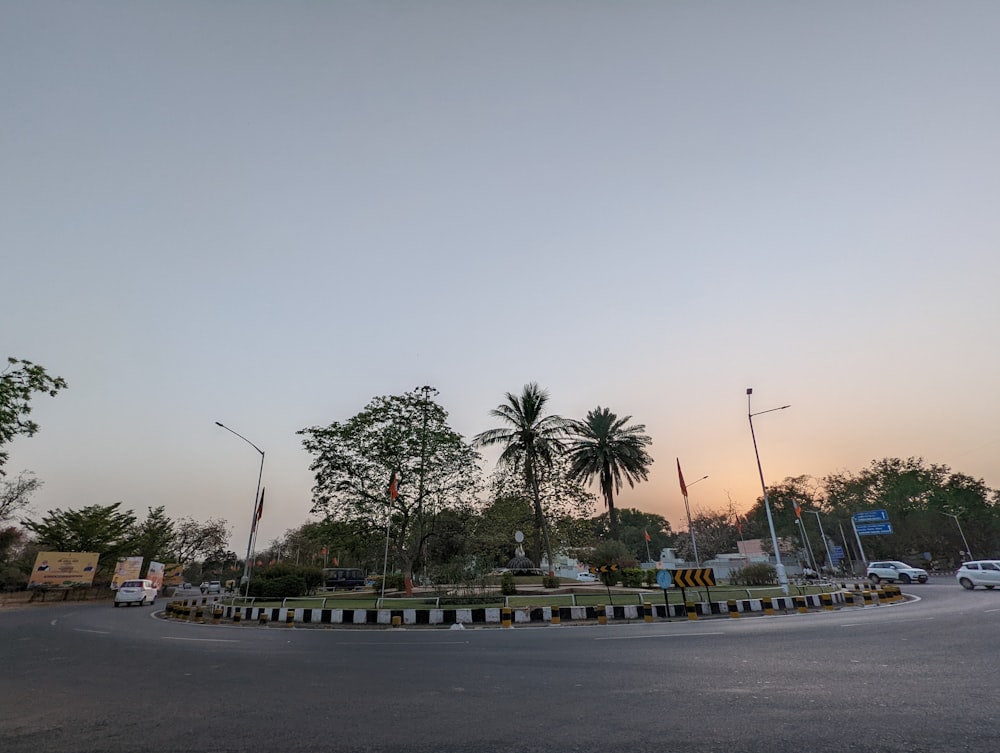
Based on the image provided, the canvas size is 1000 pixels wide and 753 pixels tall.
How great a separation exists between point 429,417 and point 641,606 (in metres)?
19.2

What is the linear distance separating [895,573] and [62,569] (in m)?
64.9

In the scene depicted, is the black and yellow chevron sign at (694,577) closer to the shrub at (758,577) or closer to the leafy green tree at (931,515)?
the shrub at (758,577)

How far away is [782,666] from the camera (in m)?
7.64

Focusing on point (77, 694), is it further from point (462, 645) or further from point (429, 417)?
point (429, 417)

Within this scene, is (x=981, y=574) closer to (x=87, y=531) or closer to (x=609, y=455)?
(x=609, y=455)

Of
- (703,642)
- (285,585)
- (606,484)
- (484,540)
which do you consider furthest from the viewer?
(606,484)

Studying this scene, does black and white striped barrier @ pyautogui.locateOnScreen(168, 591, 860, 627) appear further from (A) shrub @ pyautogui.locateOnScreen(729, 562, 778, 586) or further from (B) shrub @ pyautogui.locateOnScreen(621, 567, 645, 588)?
(B) shrub @ pyautogui.locateOnScreen(621, 567, 645, 588)

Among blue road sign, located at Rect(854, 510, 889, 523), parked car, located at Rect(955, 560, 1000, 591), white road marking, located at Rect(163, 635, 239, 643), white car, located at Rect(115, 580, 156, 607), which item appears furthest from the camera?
blue road sign, located at Rect(854, 510, 889, 523)

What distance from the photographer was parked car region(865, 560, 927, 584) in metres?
35.3

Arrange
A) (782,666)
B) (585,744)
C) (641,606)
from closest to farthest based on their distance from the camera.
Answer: (585,744) → (782,666) → (641,606)

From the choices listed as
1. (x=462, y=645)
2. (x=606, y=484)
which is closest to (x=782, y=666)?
(x=462, y=645)

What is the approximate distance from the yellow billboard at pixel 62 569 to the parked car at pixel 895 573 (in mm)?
61318

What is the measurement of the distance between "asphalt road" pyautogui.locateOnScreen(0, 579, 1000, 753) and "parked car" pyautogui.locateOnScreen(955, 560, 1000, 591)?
20588 mm

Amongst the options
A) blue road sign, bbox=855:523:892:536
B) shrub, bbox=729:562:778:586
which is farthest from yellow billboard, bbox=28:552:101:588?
blue road sign, bbox=855:523:892:536
